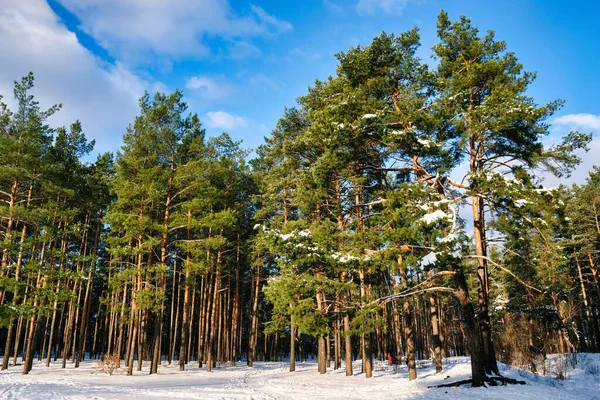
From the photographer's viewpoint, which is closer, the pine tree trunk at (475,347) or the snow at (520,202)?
the snow at (520,202)

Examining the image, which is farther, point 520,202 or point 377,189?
point 377,189

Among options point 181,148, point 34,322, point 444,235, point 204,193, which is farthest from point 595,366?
point 34,322

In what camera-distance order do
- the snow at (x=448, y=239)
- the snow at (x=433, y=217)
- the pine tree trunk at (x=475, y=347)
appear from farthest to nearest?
1. the pine tree trunk at (x=475, y=347)
2. the snow at (x=448, y=239)
3. the snow at (x=433, y=217)

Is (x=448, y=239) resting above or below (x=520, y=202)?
below

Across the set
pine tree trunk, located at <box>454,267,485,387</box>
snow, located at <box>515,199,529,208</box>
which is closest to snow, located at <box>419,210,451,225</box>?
snow, located at <box>515,199,529,208</box>

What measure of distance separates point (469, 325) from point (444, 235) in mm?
2921

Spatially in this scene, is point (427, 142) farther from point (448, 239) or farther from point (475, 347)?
point (475, 347)

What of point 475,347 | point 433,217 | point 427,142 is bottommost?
point 475,347

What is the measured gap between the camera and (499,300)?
29266 mm

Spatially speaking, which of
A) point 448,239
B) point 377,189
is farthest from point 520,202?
point 377,189

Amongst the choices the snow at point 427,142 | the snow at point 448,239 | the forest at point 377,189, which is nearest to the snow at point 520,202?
the forest at point 377,189

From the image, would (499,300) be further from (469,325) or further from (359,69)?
(359,69)

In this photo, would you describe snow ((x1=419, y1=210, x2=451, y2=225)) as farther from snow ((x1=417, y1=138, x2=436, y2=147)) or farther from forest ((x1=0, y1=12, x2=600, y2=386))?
snow ((x1=417, y1=138, x2=436, y2=147))

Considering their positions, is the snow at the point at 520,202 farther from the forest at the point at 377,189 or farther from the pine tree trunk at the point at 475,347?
the pine tree trunk at the point at 475,347
